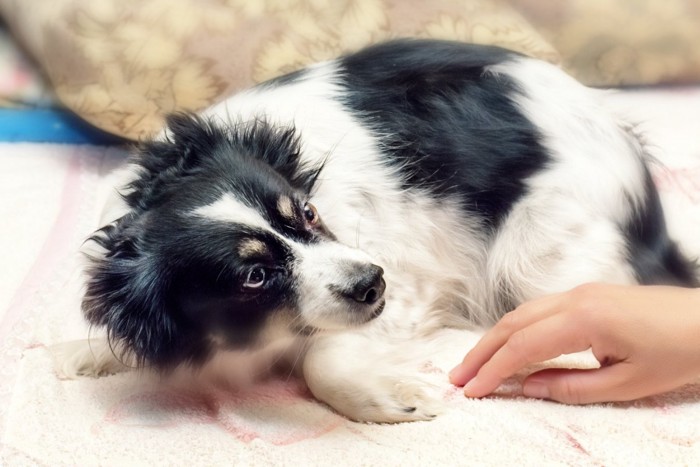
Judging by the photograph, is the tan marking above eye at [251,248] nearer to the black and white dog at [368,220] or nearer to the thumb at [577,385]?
the black and white dog at [368,220]

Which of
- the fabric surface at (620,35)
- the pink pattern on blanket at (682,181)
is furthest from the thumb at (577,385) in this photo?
the fabric surface at (620,35)

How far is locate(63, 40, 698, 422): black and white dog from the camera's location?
141 centimetres

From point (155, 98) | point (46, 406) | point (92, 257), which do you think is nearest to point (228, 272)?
point (92, 257)

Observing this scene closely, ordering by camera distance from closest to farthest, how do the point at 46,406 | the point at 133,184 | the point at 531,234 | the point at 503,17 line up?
the point at 46,406 → the point at 133,184 → the point at 531,234 → the point at 503,17

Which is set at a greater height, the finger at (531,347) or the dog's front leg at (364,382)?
the finger at (531,347)

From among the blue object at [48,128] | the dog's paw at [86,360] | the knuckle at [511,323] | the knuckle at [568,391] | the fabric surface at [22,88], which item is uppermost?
the knuckle at [511,323]

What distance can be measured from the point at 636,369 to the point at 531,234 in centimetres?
50

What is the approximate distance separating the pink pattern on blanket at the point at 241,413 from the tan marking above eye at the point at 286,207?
1.22ft

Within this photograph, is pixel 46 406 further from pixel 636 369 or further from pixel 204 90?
pixel 204 90

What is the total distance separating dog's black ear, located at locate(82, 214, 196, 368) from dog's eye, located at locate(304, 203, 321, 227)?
0.98 ft

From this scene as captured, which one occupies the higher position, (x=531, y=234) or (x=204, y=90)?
(x=531, y=234)

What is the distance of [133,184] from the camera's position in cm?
159

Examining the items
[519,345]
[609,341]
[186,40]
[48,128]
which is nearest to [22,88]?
[48,128]

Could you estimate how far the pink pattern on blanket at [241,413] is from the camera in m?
1.39
